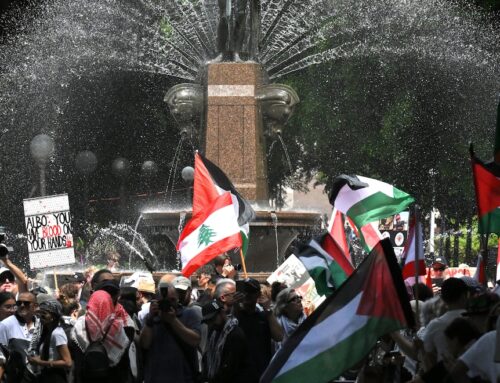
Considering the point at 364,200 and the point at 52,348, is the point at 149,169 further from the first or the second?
the point at 52,348

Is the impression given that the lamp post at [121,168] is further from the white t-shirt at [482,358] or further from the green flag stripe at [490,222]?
the white t-shirt at [482,358]

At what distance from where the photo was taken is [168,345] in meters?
11.9

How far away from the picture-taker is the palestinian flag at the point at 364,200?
51.6 ft

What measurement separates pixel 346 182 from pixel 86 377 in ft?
14.3

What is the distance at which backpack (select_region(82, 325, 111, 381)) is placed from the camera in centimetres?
1198

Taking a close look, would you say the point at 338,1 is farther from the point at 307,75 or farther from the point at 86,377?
the point at 86,377

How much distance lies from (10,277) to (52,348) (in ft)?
12.1

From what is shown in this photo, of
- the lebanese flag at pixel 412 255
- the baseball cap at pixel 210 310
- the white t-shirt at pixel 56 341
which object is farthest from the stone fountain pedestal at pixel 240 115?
the white t-shirt at pixel 56 341

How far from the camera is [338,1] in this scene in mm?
37906

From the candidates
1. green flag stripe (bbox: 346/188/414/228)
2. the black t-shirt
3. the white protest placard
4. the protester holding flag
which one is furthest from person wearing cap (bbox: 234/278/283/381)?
the white protest placard

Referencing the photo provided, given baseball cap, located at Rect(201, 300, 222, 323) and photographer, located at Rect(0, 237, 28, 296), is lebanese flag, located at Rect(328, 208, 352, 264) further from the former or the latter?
baseball cap, located at Rect(201, 300, 222, 323)

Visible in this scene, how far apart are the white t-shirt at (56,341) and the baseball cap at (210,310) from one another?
3.27 ft

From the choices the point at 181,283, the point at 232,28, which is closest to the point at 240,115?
the point at 232,28

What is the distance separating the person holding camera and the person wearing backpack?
215 millimetres
